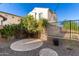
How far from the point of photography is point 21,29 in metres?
1.74

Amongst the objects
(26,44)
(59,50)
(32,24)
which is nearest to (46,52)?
(59,50)

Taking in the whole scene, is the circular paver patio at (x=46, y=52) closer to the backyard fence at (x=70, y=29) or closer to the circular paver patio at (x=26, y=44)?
the circular paver patio at (x=26, y=44)

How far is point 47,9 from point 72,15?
1.01 feet

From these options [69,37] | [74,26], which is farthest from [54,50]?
[74,26]

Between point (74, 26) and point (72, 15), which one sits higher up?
point (72, 15)

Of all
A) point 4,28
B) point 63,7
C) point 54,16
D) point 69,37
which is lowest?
point 69,37

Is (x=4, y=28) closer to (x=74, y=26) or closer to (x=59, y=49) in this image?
(x=59, y=49)

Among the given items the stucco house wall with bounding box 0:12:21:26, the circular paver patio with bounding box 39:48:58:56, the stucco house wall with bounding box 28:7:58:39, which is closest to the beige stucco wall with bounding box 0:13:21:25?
the stucco house wall with bounding box 0:12:21:26

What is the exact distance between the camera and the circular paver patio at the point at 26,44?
1721 millimetres

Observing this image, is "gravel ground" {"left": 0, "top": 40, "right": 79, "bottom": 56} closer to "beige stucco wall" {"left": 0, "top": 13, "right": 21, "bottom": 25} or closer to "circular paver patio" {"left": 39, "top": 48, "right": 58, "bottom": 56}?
"circular paver patio" {"left": 39, "top": 48, "right": 58, "bottom": 56}

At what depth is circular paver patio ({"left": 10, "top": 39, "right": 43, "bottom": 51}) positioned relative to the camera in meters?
1.72

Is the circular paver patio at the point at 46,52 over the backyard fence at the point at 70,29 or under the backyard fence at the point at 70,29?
under

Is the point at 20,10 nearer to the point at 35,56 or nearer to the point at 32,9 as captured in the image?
the point at 32,9

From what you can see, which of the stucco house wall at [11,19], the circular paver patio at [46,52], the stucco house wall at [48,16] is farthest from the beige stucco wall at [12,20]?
the circular paver patio at [46,52]
